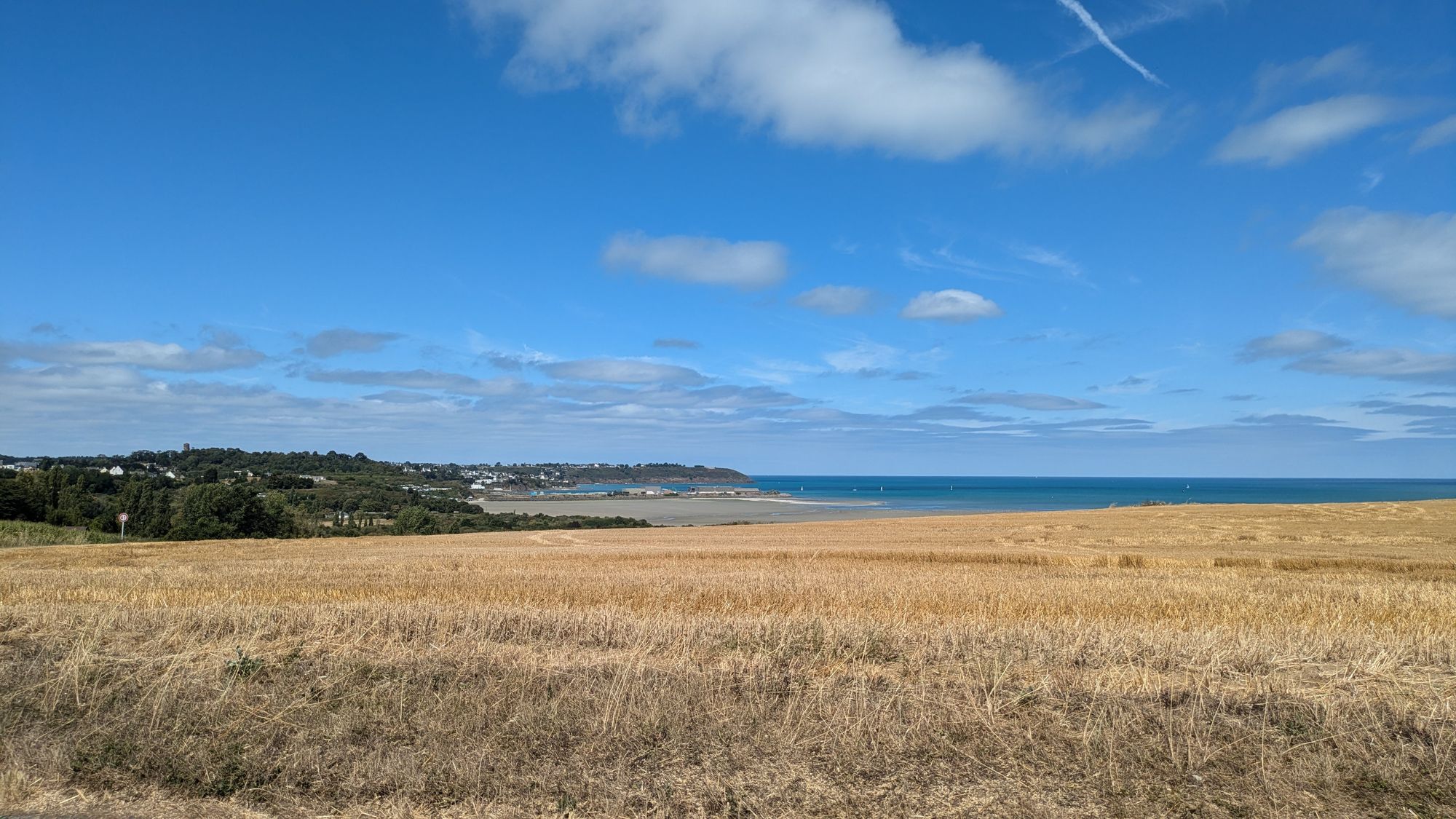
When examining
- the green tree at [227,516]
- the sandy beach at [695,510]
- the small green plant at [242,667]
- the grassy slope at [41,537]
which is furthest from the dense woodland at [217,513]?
the small green plant at [242,667]

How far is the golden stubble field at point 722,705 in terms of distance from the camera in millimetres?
5867

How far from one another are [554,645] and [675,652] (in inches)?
72.3

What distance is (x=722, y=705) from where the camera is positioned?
7531mm

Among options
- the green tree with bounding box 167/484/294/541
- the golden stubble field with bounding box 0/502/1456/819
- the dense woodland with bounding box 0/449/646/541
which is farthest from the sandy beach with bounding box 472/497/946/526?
the golden stubble field with bounding box 0/502/1456/819

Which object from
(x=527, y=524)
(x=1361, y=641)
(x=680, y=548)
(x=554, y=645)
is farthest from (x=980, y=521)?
(x=527, y=524)

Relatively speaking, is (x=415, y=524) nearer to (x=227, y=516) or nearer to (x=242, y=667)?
(x=227, y=516)

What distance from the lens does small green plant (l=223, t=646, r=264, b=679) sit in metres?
8.72

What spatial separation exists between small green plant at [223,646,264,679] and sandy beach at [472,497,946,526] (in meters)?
87.1

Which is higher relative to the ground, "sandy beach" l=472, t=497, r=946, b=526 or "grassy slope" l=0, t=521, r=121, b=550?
"grassy slope" l=0, t=521, r=121, b=550

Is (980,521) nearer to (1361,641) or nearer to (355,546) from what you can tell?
(355,546)

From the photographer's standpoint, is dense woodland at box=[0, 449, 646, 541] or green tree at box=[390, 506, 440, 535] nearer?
dense woodland at box=[0, 449, 646, 541]

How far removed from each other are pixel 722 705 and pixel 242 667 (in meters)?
5.43

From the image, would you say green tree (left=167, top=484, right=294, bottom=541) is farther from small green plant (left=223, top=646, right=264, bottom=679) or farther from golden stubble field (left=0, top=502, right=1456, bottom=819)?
small green plant (left=223, top=646, right=264, bottom=679)

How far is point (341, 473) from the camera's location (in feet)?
637
